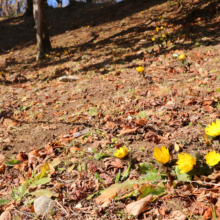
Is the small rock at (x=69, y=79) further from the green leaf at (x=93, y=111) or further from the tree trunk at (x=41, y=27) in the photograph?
the tree trunk at (x=41, y=27)

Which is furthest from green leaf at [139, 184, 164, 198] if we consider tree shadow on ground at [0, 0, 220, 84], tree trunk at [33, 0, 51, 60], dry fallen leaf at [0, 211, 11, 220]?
tree trunk at [33, 0, 51, 60]

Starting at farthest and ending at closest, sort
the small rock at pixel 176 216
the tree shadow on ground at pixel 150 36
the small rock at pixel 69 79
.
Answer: the tree shadow on ground at pixel 150 36 < the small rock at pixel 69 79 < the small rock at pixel 176 216

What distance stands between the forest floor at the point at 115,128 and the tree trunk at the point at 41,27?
1385mm

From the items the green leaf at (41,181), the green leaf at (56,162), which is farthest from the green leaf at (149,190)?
the green leaf at (56,162)

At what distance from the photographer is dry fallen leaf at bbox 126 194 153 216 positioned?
175 cm

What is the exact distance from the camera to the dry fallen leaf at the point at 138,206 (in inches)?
69.0

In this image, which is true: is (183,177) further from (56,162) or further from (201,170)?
(56,162)

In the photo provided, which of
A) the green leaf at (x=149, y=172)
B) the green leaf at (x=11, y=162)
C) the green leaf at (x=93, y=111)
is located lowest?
the green leaf at (x=149, y=172)

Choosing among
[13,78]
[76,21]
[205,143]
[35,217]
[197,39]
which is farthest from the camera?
[76,21]

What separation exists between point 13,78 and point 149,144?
243 inches

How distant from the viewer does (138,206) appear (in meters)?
1.77

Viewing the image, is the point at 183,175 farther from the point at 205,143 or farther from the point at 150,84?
the point at 150,84

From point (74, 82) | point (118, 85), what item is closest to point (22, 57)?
point (74, 82)

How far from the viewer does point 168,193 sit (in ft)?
5.99
